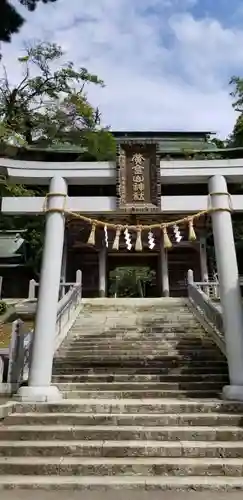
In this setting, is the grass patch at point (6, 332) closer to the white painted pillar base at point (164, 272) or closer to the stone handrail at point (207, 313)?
the stone handrail at point (207, 313)

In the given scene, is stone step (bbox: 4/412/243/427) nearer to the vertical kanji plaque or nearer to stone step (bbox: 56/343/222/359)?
stone step (bbox: 56/343/222/359)

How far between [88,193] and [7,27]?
13331mm

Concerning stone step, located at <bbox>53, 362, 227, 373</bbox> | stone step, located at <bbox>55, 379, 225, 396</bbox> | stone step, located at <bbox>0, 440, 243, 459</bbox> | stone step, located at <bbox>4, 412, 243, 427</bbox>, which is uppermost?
stone step, located at <bbox>53, 362, 227, 373</bbox>

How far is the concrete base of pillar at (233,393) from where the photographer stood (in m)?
6.47

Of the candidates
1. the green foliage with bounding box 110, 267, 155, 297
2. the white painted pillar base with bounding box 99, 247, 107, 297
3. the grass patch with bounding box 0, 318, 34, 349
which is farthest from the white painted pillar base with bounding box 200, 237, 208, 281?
the green foliage with bounding box 110, 267, 155, 297

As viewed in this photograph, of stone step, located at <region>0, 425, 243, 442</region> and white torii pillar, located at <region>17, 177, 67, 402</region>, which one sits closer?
stone step, located at <region>0, 425, 243, 442</region>

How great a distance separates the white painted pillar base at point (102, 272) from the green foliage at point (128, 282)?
12301mm

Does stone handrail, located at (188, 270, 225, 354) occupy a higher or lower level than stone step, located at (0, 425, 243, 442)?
higher

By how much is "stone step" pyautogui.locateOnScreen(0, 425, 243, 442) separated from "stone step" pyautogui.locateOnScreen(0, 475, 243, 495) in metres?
0.81

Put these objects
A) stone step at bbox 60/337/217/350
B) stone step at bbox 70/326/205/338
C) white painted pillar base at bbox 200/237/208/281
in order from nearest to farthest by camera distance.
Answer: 1. stone step at bbox 60/337/217/350
2. stone step at bbox 70/326/205/338
3. white painted pillar base at bbox 200/237/208/281

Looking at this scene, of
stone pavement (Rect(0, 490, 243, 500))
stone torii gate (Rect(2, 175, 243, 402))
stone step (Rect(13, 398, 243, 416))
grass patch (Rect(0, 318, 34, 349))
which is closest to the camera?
stone pavement (Rect(0, 490, 243, 500))

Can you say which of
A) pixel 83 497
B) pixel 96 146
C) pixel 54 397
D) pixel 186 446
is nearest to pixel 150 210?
pixel 54 397

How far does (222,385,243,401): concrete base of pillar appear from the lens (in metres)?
6.47

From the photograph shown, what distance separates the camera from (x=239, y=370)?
673 centimetres
